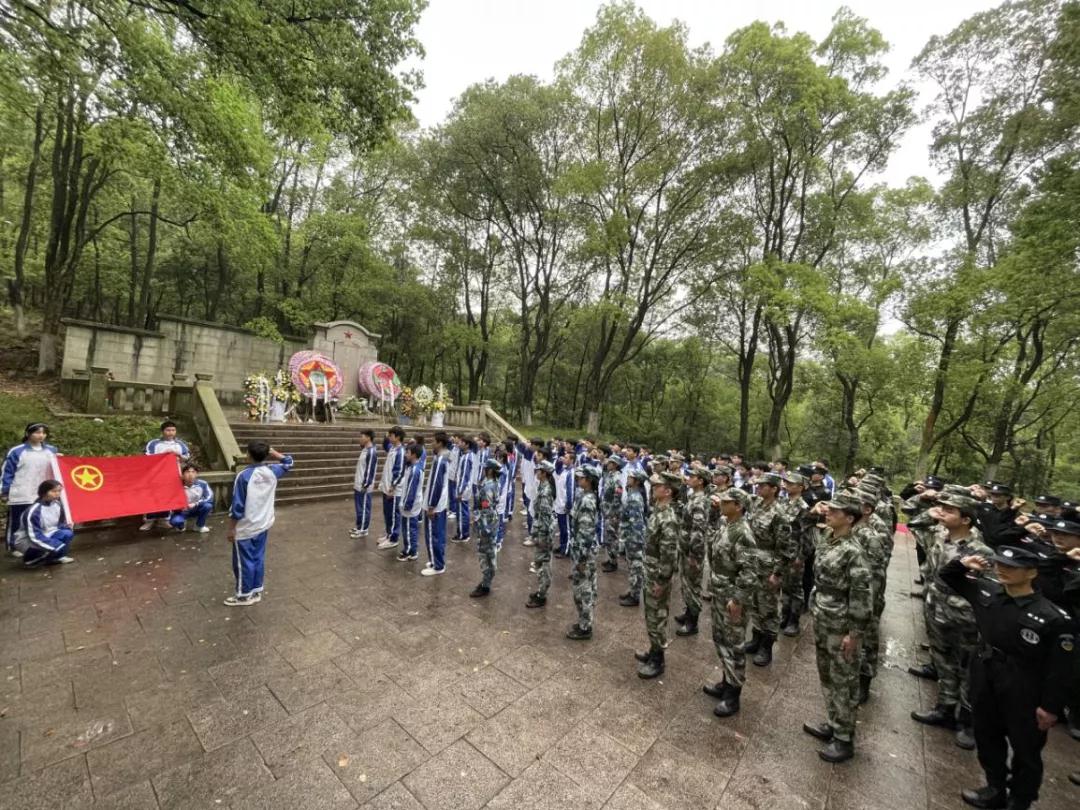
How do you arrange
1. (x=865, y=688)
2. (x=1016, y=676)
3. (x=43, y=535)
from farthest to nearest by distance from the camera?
1. (x=43, y=535)
2. (x=865, y=688)
3. (x=1016, y=676)

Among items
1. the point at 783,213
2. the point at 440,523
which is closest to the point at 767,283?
the point at 783,213

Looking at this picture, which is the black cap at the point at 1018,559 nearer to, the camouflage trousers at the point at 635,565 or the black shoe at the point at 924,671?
the black shoe at the point at 924,671

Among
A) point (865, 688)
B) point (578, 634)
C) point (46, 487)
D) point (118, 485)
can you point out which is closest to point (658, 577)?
point (578, 634)

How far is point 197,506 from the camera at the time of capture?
25.8 ft

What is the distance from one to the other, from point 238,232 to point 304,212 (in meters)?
14.8

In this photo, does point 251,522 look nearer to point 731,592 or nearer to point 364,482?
point 364,482

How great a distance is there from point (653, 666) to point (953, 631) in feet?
9.16

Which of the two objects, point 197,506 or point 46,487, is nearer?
point 46,487

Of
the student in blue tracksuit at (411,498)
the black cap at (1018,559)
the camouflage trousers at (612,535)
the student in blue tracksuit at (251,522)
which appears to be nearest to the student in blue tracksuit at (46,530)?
the student in blue tracksuit at (251,522)

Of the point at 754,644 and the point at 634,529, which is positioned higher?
the point at 634,529

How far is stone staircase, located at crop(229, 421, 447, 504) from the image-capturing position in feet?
35.6

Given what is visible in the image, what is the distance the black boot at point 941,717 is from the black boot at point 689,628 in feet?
6.96

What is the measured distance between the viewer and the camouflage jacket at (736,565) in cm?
406

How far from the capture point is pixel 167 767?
2945 mm
